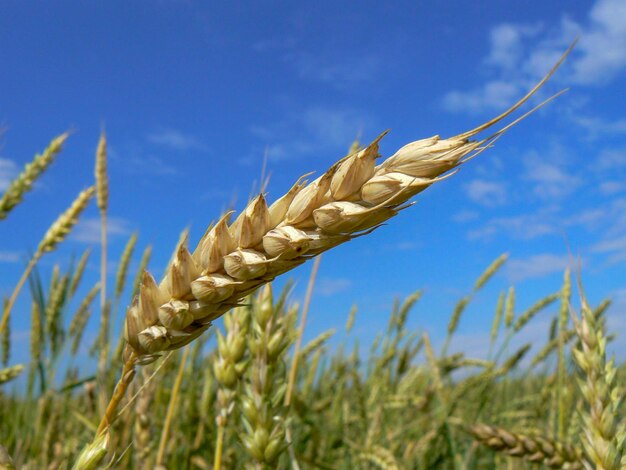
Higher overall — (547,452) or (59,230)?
(59,230)

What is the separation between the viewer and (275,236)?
2.33ft

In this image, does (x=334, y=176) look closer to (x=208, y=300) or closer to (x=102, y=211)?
(x=208, y=300)

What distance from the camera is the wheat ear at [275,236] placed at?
665mm

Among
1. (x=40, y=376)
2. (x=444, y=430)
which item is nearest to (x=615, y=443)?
(x=444, y=430)

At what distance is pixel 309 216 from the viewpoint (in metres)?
0.72

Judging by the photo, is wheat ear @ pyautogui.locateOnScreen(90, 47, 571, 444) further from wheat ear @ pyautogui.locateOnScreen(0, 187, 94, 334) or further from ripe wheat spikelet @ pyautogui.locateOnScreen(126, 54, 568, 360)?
wheat ear @ pyautogui.locateOnScreen(0, 187, 94, 334)

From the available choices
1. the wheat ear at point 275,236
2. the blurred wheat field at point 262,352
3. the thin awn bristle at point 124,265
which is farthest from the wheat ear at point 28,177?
the wheat ear at point 275,236

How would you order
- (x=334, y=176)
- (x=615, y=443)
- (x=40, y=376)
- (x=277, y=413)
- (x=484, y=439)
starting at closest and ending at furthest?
(x=334, y=176) < (x=615, y=443) < (x=277, y=413) < (x=484, y=439) < (x=40, y=376)

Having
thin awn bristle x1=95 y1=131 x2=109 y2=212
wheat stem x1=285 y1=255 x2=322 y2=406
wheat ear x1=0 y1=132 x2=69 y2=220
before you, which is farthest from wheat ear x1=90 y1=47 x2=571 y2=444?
thin awn bristle x1=95 y1=131 x2=109 y2=212

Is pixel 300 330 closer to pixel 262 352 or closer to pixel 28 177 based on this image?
pixel 262 352

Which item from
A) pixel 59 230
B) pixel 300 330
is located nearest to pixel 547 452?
pixel 300 330

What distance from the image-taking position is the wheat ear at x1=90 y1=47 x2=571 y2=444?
0.67 metres

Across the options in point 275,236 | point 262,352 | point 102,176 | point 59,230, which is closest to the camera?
point 275,236

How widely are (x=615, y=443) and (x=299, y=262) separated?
83cm
